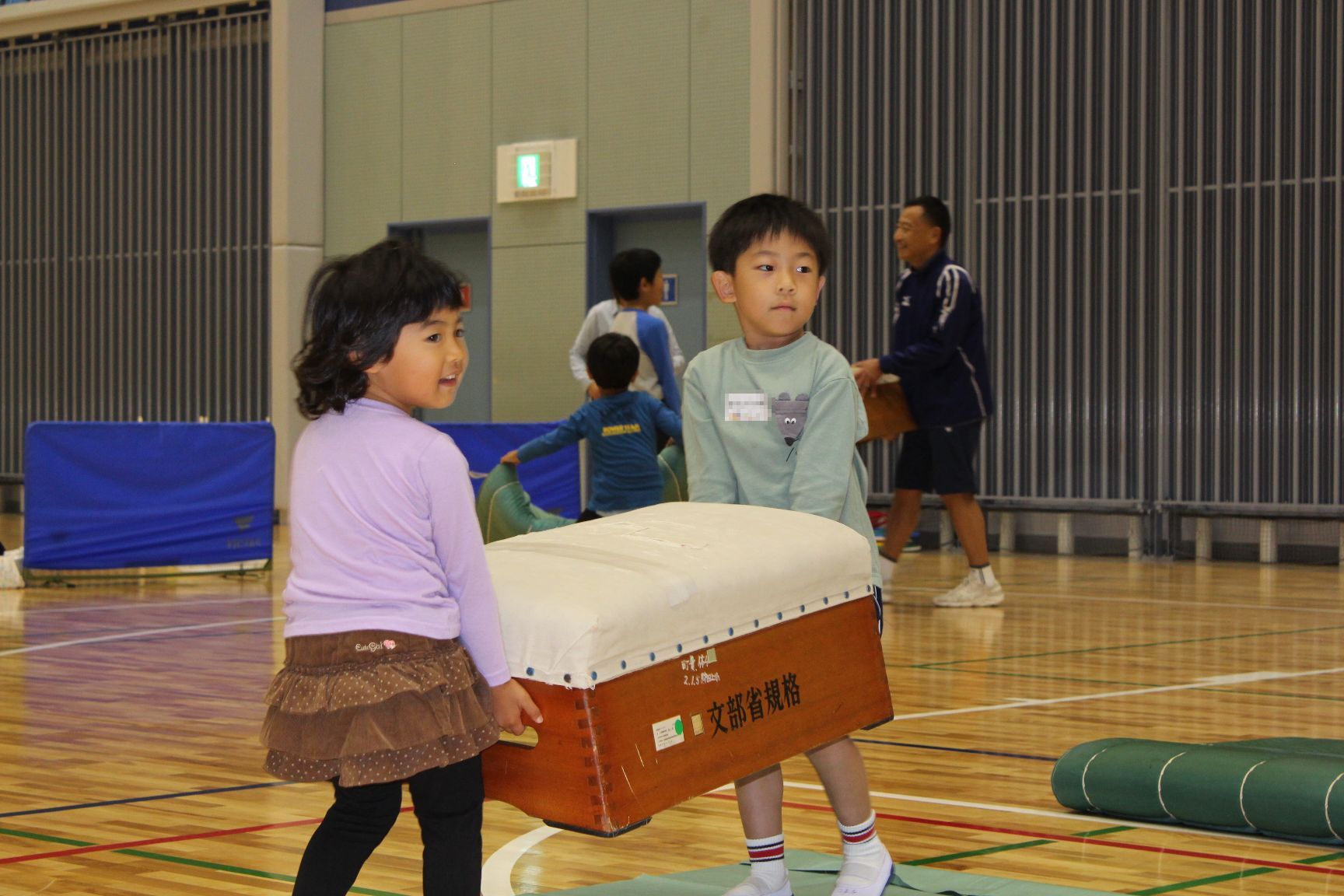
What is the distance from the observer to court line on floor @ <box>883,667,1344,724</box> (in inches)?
178

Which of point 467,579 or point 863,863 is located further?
point 863,863

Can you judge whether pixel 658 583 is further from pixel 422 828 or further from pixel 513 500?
pixel 513 500

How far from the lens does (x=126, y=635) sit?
6.32m

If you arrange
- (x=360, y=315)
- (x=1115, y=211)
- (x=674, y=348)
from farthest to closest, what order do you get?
1. (x=1115, y=211)
2. (x=674, y=348)
3. (x=360, y=315)

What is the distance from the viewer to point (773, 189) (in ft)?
35.1

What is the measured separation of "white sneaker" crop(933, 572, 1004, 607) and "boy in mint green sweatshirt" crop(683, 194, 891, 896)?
4.33 metres

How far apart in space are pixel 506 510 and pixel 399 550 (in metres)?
5.50

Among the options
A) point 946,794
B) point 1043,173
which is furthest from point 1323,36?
point 946,794

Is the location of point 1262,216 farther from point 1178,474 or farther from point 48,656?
point 48,656

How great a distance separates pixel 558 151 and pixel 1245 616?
21.3 ft

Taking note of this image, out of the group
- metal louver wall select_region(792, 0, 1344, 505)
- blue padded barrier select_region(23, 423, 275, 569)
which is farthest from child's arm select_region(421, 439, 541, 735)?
metal louver wall select_region(792, 0, 1344, 505)

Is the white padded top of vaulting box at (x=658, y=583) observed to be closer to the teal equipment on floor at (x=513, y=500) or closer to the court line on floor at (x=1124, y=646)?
the court line on floor at (x=1124, y=646)

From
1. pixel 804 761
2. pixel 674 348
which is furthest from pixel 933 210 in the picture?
pixel 804 761

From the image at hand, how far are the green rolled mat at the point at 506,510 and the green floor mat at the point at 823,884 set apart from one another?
4.61 metres
